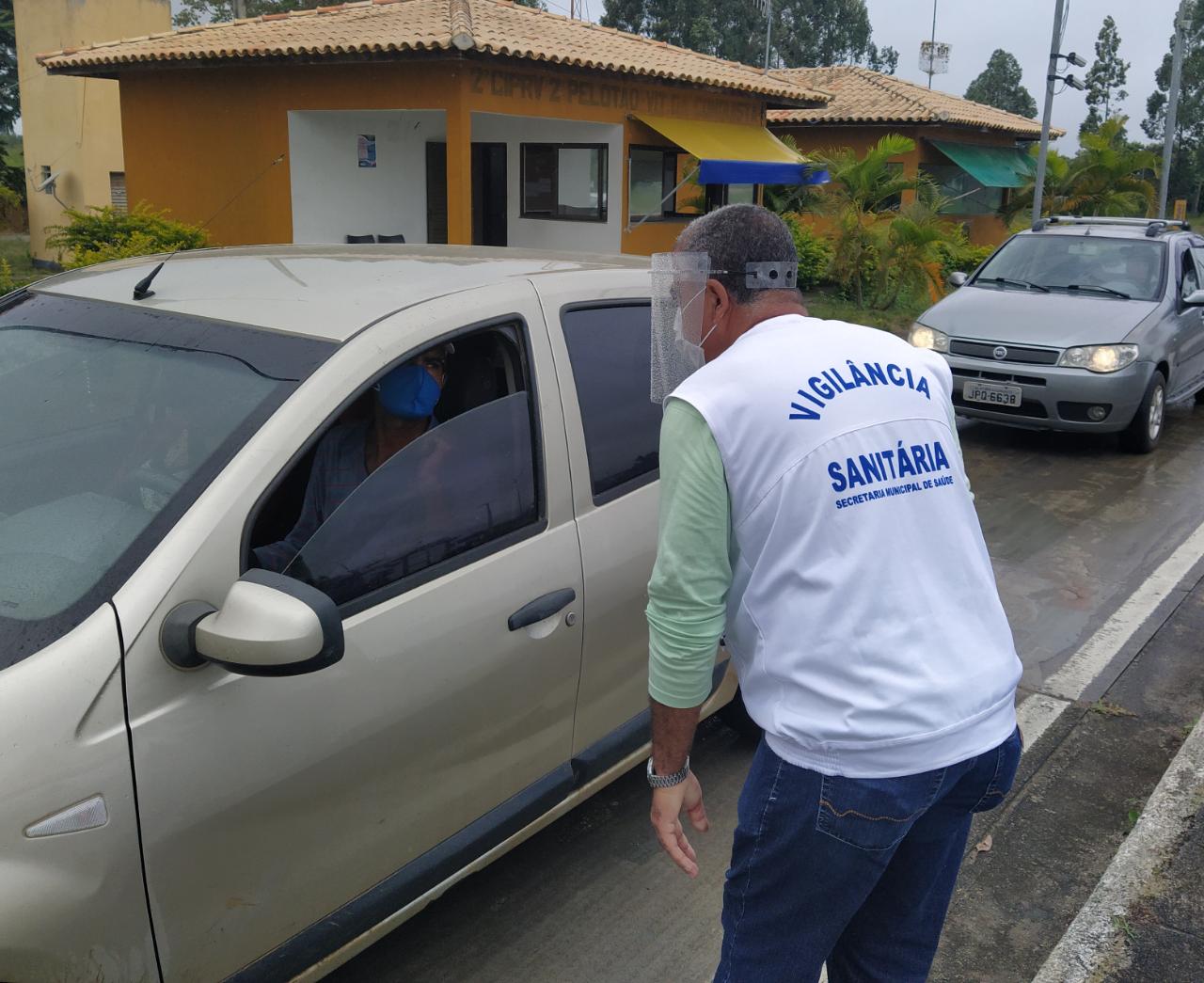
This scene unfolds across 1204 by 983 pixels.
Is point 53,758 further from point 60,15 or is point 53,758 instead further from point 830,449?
point 60,15

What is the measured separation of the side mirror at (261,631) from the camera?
193 cm

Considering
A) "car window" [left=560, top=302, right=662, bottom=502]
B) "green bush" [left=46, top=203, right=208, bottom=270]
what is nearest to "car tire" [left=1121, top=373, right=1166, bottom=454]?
"car window" [left=560, top=302, right=662, bottom=502]

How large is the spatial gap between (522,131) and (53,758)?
17240 mm

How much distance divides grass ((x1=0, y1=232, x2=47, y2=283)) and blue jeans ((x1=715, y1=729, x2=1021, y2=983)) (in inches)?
765

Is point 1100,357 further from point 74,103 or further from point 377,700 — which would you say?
point 74,103

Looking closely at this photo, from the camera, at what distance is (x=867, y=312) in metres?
17.4

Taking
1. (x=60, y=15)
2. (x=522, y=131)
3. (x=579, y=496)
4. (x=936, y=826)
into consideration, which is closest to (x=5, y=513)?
(x=579, y=496)

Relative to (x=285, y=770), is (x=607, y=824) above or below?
below

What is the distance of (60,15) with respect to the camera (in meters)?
21.2

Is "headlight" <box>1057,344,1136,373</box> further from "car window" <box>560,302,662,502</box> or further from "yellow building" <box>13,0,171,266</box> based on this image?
"yellow building" <box>13,0,171,266</box>

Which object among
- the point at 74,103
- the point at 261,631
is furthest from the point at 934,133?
the point at 261,631

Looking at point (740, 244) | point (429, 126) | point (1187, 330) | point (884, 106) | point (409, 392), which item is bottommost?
point (1187, 330)

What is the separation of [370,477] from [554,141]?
16072 mm

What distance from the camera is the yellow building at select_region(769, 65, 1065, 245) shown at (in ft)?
85.5
